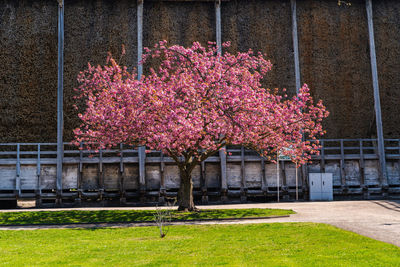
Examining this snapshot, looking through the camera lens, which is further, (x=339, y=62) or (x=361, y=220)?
(x=339, y=62)

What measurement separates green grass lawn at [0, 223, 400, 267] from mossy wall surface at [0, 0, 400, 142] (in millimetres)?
14587

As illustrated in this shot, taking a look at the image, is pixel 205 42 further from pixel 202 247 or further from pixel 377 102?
pixel 202 247

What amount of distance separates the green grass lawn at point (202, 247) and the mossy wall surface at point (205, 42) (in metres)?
14.6

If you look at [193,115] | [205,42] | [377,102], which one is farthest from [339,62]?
[193,115]

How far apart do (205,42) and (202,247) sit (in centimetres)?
1924

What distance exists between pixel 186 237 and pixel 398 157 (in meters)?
19.5

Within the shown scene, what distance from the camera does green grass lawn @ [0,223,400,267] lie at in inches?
348

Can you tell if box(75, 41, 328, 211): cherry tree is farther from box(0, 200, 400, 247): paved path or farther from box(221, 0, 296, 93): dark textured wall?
box(221, 0, 296, 93): dark textured wall

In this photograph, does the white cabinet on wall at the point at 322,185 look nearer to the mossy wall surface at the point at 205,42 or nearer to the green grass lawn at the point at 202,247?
the mossy wall surface at the point at 205,42

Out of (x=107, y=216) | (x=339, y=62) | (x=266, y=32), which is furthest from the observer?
(x=339, y=62)

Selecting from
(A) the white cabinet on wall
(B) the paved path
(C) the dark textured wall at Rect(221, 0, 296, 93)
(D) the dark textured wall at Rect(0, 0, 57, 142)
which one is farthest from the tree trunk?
(D) the dark textured wall at Rect(0, 0, 57, 142)

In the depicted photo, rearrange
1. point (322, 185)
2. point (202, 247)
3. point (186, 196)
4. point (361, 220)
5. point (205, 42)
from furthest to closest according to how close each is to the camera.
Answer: point (205, 42)
point (322, 185)
point (186, 196)
point (361, 220)
point (202, 247)

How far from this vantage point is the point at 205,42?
27578 mm

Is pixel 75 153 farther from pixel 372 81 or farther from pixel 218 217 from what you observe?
pixel 372 81
